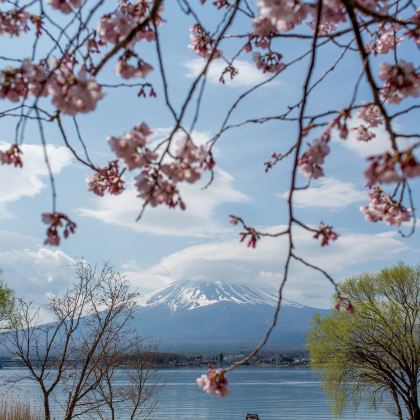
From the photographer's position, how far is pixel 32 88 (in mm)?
1618

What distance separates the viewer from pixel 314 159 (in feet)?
5.99

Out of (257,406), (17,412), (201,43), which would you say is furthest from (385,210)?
(257,406)

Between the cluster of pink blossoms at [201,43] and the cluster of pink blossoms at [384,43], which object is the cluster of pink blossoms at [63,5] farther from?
the cluster of pink blossoms at [384,43]

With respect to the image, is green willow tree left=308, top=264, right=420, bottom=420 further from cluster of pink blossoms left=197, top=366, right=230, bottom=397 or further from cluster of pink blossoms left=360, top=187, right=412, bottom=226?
cluster of pink blossoms left=197, top=366, right=230, bottom=397

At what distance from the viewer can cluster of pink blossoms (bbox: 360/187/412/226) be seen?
2064 mm

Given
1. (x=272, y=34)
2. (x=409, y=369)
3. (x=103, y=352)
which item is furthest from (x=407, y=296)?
(x=272, y=34)

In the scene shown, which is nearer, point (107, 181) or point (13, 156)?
point (13, 156)

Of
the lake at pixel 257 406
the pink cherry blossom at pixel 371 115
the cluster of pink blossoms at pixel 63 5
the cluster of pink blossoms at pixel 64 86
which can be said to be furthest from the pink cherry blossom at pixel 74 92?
the lake at pixel 257 406

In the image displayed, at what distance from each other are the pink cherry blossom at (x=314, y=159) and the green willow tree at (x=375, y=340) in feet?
55.5

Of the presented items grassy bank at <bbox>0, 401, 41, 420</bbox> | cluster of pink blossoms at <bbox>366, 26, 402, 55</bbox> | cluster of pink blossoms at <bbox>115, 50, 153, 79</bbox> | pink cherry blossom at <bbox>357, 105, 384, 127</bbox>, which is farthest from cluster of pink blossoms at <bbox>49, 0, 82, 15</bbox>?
grassy bank at <bbox>0, 401, 41, 420</bbox>

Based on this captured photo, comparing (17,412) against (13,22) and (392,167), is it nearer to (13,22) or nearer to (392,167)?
(13,22)

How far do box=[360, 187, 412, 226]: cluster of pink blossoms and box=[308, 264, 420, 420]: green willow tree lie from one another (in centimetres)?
1658

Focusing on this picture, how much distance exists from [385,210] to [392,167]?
2.69 feet

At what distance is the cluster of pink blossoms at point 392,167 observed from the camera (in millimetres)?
1344
